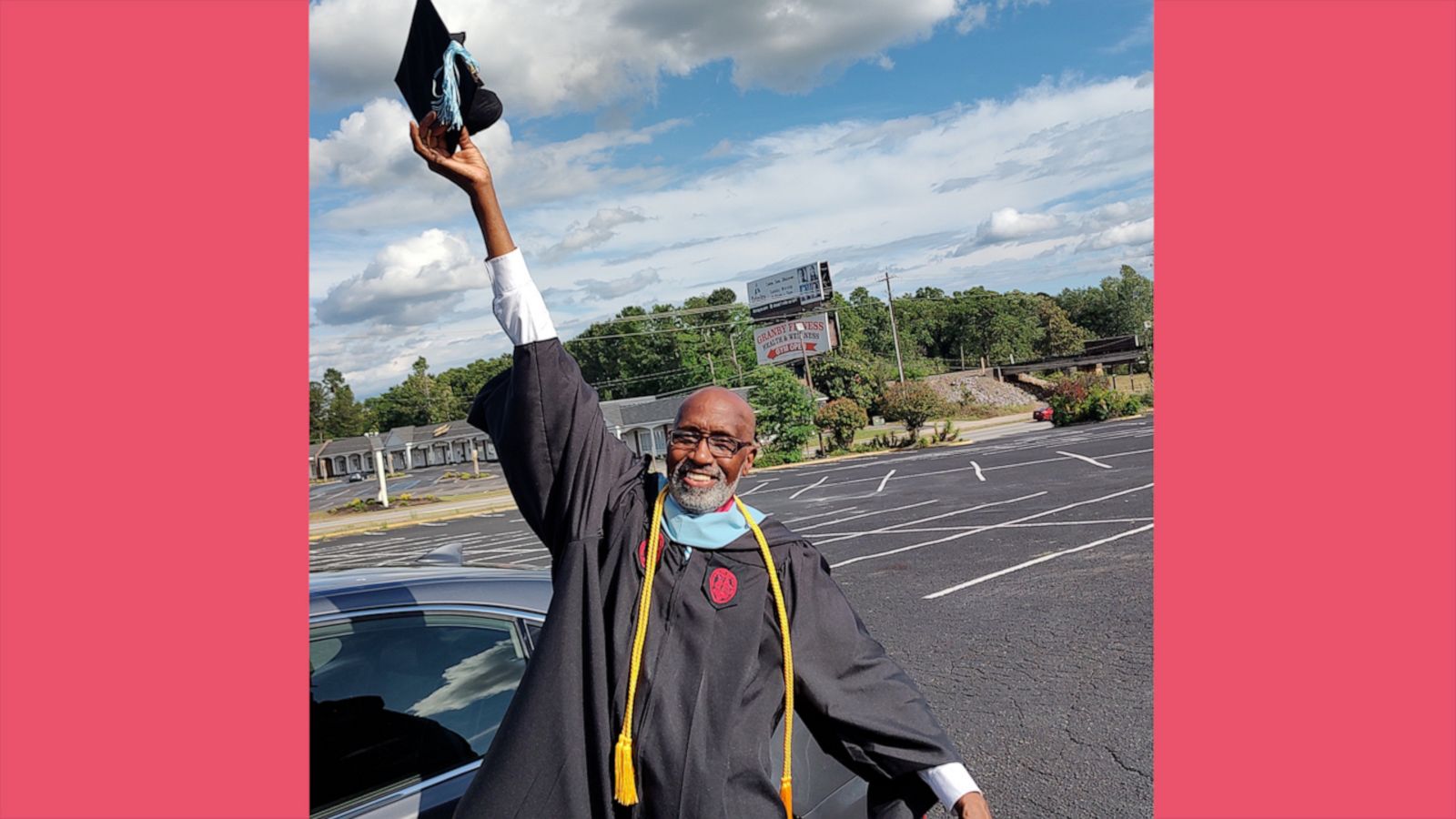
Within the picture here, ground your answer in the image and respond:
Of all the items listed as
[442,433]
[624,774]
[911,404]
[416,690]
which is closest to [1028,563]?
[416,690]

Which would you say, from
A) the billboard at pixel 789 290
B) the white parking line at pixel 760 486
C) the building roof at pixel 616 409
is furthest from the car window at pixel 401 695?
the billboard at pixel 789 290

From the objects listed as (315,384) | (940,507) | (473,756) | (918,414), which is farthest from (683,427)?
(315,384)

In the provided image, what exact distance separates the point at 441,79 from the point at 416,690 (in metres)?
1.44

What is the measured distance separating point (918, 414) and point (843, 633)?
109 ft

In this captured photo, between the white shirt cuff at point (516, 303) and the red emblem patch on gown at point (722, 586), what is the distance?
2.18 ft

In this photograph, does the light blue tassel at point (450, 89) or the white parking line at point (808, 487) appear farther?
the white parking line at point (808, 487)

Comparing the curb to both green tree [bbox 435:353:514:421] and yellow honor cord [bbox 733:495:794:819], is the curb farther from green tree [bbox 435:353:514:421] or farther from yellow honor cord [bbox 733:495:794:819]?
green tree [bbox 435:353:514:421]

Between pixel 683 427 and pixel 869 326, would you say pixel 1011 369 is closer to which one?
pixel 869 326

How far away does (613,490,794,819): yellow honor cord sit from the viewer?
1911 mm

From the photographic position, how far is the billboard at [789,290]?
53.7 metres

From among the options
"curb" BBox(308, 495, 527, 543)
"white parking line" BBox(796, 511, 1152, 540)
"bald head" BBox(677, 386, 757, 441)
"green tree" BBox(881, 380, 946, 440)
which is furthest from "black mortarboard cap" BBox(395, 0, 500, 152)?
"green tree" BBox(881, 380, 946, 440)

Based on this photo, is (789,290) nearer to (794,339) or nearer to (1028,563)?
(794,339)

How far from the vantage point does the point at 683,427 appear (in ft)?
7.38

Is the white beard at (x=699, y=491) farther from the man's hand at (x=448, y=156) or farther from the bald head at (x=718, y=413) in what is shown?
the man's hand at (x=448, y=156)
